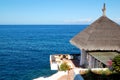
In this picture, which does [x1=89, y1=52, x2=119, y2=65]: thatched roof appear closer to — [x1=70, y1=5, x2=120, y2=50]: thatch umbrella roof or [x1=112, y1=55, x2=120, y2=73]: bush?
[x1=70, y1=5, x2=120, y2=50]: thatch umbrella roof

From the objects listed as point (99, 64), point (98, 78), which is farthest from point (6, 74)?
point (98, 78)

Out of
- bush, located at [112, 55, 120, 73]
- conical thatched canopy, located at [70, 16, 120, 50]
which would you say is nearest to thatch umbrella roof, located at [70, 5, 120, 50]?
conical thatched canopy, located at [70, 16, 120, 50]

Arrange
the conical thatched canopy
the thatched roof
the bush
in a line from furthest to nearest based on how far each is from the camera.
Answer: the conical thatched canopy < the thatched roof < the bush

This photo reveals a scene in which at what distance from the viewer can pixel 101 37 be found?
77.6ft

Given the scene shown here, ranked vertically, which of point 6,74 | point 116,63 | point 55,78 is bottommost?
point 6,74

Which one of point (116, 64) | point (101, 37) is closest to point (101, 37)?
point (101, 37)

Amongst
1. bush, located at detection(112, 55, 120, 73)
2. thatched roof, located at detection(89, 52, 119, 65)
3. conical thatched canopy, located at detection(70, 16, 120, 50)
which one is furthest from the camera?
conical thatched canopy, located at detection(70, 16, 120, 50)

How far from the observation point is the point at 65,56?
96.7ft

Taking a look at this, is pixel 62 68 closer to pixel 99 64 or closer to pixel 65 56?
pixel 99 64

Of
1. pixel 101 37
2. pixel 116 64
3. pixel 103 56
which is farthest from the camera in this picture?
pixel 101 37

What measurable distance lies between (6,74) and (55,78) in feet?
48.5

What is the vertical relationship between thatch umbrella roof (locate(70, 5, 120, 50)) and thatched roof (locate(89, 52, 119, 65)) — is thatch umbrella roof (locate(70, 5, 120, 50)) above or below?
above

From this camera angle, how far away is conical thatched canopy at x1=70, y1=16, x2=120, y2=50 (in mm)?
23047

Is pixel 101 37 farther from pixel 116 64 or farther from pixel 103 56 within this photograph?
pixel 116 64
